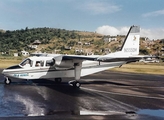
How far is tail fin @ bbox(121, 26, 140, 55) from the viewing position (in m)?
25.5

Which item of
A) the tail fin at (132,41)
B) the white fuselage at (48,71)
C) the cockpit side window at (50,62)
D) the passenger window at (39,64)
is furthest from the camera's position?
the tail fin at (132,41)

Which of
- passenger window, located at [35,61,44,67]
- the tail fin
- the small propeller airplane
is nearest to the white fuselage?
the small propeller airplane

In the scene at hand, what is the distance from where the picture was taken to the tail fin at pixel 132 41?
25500 mm

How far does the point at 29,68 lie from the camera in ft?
69.4

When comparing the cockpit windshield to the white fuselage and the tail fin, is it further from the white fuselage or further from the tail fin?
the tail fin

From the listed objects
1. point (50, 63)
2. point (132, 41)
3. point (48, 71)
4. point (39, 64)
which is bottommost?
point (48, 71)

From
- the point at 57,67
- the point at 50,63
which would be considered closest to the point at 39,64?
the point at 50,63

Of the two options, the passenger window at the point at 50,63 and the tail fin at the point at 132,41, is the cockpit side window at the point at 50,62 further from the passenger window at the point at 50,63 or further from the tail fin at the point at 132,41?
the tail fin at the point at 132,41

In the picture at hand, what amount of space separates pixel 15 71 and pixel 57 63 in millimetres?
3687

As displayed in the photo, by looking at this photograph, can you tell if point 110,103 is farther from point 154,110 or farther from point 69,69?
point 69,69

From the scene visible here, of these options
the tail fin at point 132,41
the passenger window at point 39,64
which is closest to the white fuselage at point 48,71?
the passenger window at point 39,64

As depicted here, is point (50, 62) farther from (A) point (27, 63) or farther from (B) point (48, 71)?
(A) point (27, 63)

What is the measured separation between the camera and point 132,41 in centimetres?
2578

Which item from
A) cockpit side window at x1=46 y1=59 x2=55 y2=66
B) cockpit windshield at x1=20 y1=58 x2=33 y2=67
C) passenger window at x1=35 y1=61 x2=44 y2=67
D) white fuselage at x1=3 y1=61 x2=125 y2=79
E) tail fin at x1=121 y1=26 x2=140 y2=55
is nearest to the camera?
white fuselage at x1=3 y1=61 x2=125 y2=79
